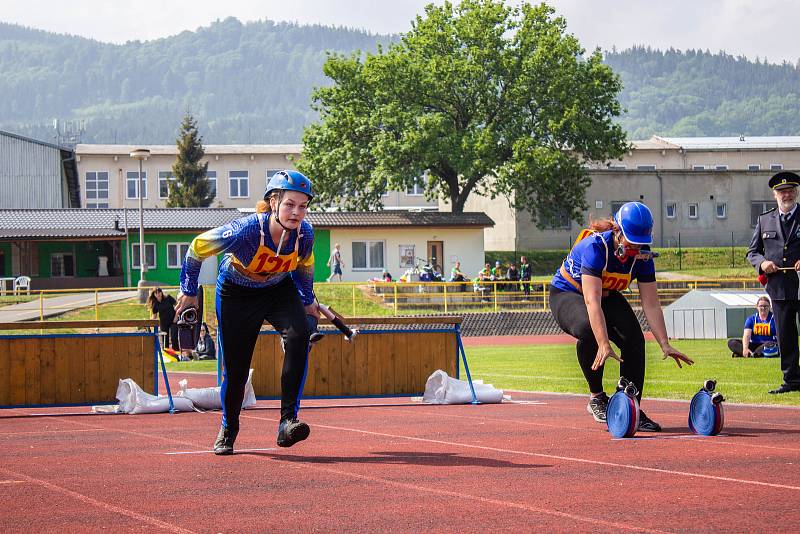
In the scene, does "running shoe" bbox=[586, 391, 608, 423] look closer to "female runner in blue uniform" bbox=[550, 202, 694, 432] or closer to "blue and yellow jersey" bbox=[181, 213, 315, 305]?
"female runner in blue uniform" bbox=[550, 202, 694, 432]

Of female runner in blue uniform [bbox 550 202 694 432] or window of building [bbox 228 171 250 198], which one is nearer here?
female runner in blue uniform [bbox 550 202 694 432]

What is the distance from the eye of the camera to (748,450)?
809 cm

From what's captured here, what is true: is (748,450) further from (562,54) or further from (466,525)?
(562,54)

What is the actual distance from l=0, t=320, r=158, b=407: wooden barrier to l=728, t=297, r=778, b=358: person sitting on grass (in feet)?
40.4

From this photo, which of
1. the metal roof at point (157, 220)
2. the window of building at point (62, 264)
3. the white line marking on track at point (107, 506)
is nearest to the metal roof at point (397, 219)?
the metal roof at point (157, 220)

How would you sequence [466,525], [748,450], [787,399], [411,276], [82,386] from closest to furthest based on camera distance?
[466,525] < [748,450] < [787,399] < [82,386] < [411,276]

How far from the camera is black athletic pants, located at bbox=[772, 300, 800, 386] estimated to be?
12573 millimetres

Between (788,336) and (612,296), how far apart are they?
13.1 ft

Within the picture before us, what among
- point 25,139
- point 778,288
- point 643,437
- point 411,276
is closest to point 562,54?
point 411,276

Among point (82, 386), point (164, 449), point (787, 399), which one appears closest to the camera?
point (164, 449)

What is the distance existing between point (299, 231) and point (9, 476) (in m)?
2.57

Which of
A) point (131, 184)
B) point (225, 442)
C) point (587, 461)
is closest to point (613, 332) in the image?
point (587, 461)

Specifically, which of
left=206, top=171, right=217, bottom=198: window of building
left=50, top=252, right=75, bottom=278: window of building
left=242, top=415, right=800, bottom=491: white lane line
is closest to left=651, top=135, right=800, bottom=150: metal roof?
left=206, top=171, right=217, bottom=198: window of building

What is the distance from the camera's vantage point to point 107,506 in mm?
6250
